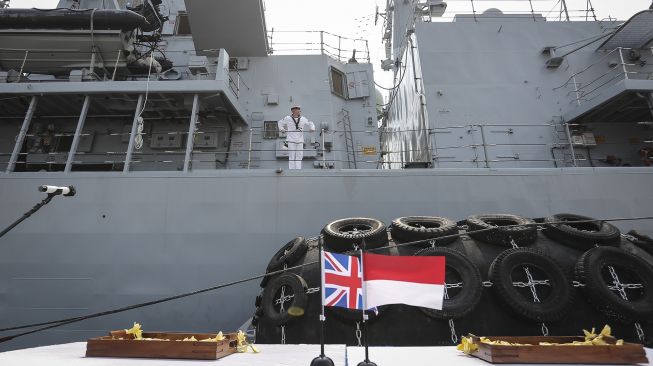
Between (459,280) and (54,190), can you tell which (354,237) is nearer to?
(459,280)

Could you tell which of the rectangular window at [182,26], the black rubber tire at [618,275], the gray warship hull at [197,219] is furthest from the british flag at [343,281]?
the rectangular window at [182,26]

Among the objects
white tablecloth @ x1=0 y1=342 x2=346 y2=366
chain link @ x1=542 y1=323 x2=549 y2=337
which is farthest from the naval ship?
white tablecloth @ x1=0 y1=342 x2=346 y2=366

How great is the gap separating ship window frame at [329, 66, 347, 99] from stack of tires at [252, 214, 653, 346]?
5339 mm

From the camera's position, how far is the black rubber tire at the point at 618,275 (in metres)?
3.35

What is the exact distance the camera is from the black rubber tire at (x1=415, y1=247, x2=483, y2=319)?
134 inches

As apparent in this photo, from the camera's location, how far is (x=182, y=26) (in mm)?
10258

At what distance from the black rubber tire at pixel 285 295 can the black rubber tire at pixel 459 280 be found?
121 centimetres

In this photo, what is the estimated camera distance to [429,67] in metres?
7.77

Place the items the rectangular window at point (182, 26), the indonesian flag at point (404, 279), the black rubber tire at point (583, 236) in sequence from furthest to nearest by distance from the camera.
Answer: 1. the rectangular window at point (182, 26)
2. the black rubber tire at point (583, 236)
3. the indonesian flag at point (404, 279)

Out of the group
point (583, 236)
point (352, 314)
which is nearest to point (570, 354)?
point (352, 314)

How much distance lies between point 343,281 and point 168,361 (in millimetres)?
1161

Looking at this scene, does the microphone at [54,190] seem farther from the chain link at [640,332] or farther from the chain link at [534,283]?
the chain link at [640,332]

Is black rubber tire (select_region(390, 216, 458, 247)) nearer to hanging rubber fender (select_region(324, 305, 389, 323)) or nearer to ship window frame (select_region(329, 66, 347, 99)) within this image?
hanging rubber fender (select_region(324, 305, 389, 323))

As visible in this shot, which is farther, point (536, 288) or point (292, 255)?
point (292, 255)
